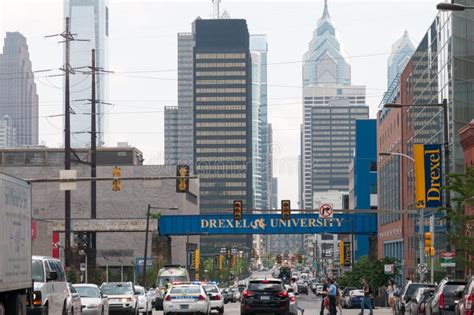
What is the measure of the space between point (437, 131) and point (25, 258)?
62178 millimetres

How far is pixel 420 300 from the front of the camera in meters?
39.3

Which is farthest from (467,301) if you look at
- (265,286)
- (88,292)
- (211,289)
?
(211,289)

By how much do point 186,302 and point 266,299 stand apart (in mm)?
3374

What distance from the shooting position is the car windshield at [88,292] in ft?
120

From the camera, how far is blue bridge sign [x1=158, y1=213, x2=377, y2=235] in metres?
112

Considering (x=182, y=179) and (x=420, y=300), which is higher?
(x=182, y=179)

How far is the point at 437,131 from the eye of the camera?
278ft

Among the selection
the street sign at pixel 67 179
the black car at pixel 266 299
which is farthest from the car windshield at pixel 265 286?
the street sign at pixel 67 179

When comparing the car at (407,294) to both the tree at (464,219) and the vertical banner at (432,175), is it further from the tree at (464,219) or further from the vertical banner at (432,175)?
the vertical banner at (432,175)

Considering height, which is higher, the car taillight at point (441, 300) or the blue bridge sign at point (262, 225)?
the blue bridge sign at point (262, 225)

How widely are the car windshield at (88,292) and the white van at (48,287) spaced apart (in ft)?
19.2

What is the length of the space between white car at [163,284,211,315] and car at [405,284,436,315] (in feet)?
26.1

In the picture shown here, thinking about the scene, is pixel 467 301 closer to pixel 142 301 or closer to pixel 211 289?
pixel 142 301

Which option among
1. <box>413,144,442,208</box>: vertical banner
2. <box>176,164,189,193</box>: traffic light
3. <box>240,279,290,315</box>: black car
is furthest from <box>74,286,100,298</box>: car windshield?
<box>413,144,442,208</box>: vertical banner
